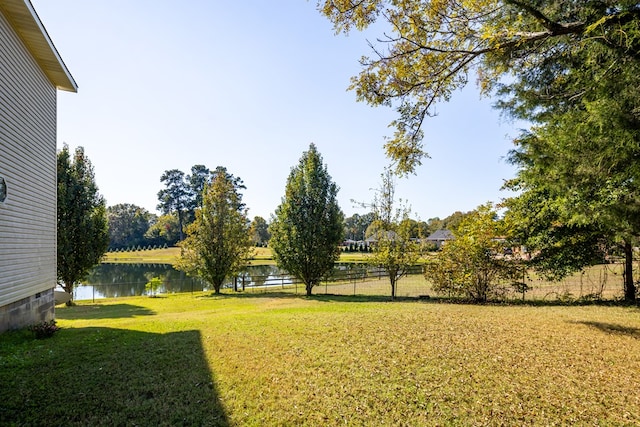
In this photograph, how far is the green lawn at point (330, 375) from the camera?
3.64 metres

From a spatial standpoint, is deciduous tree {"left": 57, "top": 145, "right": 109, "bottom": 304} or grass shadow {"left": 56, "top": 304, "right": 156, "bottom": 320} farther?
deciduous tree {"left": 57, "top": 145, "right": 109, "bottom": 304}

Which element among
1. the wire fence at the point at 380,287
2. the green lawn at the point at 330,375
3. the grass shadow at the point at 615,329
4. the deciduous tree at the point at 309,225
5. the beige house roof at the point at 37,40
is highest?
the beige house roof at the point at 37,40

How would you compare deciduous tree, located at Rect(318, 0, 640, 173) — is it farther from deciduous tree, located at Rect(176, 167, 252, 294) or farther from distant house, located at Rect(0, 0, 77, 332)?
deciduous tree, located at Rect(176, 167, 252, 294)

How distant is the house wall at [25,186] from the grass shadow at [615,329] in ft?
38.0

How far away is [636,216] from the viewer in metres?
5.79

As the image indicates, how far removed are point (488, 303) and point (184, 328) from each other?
951cm

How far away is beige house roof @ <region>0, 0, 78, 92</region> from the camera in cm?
638

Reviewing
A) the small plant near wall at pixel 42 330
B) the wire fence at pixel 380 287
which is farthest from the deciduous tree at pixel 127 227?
the small plant near wall at pixel 42 330

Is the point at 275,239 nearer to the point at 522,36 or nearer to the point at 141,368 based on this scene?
the point at 141,368

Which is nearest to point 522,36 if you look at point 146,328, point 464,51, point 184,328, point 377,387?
point 464,51

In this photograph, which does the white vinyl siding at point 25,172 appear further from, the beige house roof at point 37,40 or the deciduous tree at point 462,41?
the deciduous tree at point 462,41

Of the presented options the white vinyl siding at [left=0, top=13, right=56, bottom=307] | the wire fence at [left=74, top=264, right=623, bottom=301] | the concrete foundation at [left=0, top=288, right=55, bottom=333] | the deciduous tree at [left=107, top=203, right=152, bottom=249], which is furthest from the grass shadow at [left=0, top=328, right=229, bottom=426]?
the deciduous tree at [left=107, top=203, right=152, bottom=249]

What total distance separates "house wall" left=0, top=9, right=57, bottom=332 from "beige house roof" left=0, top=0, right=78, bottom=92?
7.8 inches

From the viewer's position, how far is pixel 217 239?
17703mm
